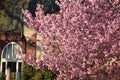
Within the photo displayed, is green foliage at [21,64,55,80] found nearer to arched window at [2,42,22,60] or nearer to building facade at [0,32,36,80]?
building facade at [0,32,36,80]

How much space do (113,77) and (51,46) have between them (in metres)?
2.68

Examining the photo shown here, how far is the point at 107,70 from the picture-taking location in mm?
12508

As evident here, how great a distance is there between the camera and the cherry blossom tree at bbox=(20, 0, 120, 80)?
40.1ft

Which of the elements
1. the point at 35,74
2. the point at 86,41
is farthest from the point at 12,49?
the point at 86,41

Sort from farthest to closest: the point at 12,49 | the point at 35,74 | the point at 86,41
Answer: the point at 12,49, the point at 35,74, the point at 86,41

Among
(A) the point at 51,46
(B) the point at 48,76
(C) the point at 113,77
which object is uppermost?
(A) the point at 51,46

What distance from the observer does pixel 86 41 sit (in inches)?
479

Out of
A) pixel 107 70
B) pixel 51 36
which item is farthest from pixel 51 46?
pixel 107 70

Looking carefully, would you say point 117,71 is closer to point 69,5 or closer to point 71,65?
point 71,65

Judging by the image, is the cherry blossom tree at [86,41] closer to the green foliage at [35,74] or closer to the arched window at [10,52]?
the green foliage at [35,74]

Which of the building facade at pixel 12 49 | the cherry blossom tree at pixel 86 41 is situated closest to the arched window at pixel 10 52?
the building facade at pixel 12 49

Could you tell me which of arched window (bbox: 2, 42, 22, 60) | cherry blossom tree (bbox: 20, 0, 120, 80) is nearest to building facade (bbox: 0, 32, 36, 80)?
arched window (bbox: 2, 42, 22, 60)

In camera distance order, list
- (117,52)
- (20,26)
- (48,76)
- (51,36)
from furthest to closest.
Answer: (20,26) → (48,76) → (51,36) → (117,52)

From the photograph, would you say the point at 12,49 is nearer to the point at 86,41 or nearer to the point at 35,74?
the point at 35,74
